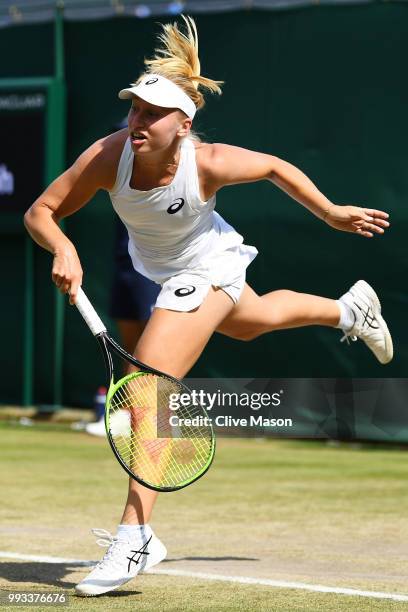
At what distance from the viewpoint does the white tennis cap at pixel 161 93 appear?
15.4 feet

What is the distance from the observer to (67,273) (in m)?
4.70

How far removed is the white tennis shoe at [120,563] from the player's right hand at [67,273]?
2.92ft

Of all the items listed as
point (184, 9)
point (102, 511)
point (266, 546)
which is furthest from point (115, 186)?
point (184, 9)

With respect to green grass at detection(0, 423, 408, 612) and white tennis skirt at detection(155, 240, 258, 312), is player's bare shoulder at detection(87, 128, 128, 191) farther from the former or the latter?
green grass at detection(0, 423, 408, 612)

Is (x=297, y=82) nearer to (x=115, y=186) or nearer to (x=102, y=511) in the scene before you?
(x=102, y=511)

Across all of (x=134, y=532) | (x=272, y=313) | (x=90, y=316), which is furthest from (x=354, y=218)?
(x=134, y=532)

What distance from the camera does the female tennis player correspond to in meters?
4.75

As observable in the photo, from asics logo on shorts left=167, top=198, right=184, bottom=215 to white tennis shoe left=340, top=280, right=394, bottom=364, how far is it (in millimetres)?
1326

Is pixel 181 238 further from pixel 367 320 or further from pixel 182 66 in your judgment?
pixel 367 320

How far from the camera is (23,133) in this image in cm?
1102

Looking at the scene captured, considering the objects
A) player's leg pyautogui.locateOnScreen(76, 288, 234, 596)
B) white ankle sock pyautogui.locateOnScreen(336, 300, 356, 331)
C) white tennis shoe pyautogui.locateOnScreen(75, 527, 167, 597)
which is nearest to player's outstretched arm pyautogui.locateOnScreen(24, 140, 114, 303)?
player's leg pyautogui.locateOnScreen(76, 288, 234, 596)

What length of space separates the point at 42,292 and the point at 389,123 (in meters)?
3.25

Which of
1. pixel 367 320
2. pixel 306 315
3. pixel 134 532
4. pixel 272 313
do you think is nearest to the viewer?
pixel 134 532

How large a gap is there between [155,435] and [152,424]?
42 mm
